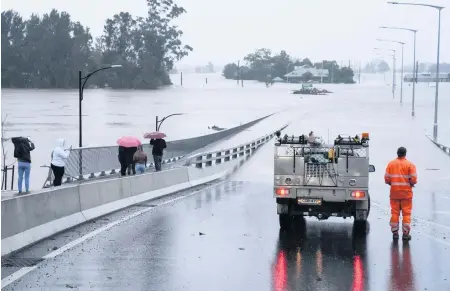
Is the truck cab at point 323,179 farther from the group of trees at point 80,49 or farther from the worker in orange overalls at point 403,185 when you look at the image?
the group of trees at point 80,49

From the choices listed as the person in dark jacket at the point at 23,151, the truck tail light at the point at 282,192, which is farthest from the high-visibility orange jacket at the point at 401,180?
the person in dark jacket at the point at 23,151

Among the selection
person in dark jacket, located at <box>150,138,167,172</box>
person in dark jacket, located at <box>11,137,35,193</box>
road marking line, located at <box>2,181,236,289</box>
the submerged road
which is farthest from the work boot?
person in dark jacket, located at <box>150,138,167,172</box>

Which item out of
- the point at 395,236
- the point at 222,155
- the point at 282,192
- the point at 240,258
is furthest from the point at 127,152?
the point at 240,258

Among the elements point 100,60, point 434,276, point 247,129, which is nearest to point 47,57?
point 100,60

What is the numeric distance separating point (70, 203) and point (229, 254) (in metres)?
4.45

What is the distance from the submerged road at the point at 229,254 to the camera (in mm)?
11945

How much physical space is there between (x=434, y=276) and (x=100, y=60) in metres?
178

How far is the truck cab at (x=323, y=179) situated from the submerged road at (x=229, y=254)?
52 centimetres

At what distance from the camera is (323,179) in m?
17.0

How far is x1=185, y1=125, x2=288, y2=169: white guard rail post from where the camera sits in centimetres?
3406

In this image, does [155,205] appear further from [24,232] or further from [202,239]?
[24,232]

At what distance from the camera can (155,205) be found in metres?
22.6

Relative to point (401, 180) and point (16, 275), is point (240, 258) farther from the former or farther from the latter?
point (401, 180)

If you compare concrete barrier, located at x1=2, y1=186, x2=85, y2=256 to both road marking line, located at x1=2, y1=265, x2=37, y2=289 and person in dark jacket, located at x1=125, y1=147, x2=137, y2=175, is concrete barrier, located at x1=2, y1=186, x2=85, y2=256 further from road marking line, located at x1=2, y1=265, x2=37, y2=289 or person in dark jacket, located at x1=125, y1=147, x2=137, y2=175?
person in dark jacket, located at x1=125, y1=147, x2=137, y2=175
